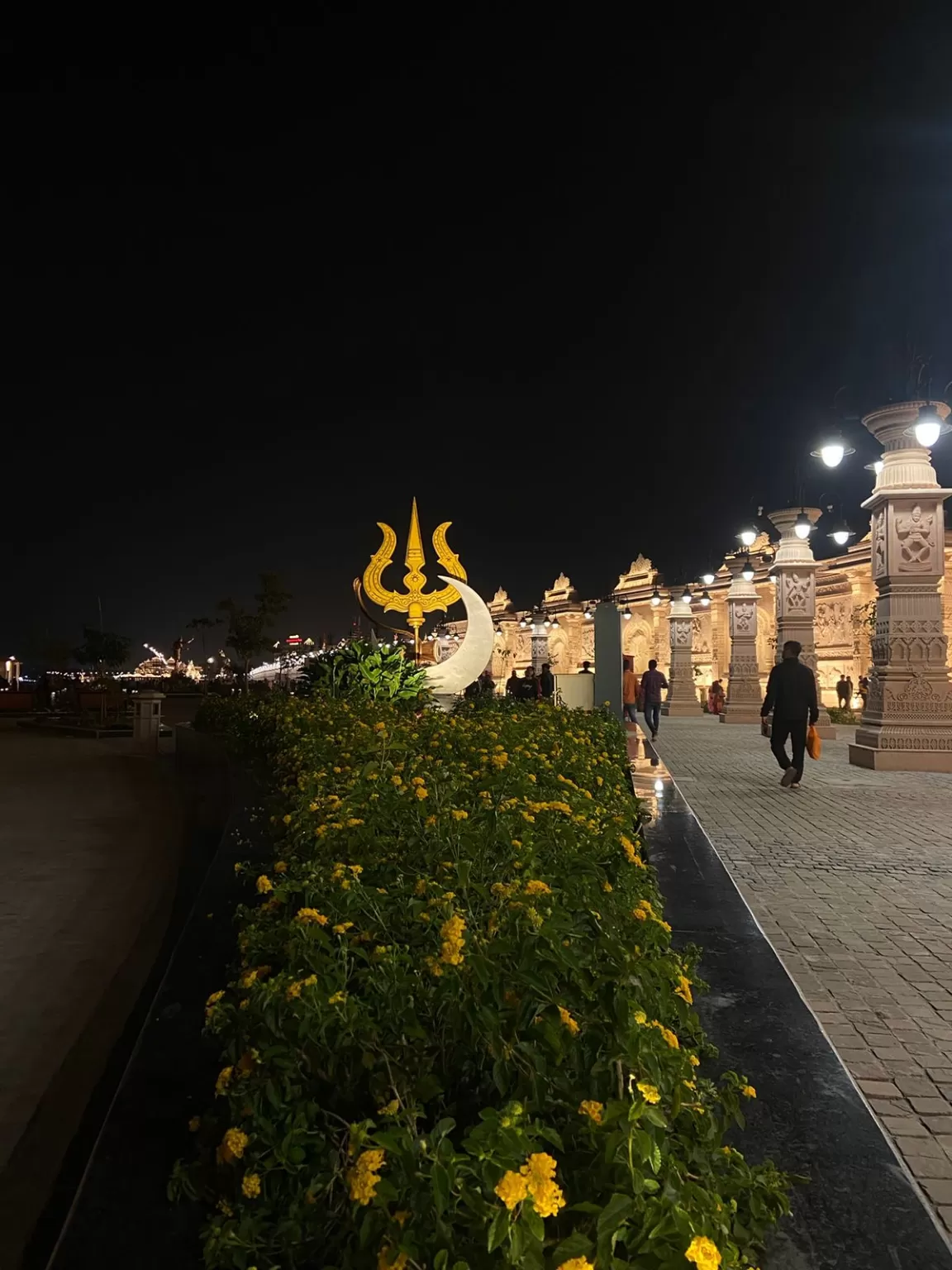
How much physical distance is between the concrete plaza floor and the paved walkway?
10.1ft

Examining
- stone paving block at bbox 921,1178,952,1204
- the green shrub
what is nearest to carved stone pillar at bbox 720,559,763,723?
the green shrub

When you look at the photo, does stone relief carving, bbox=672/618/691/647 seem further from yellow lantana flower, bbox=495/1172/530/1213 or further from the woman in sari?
yellow lantana flower, bbox=495/1172/530/1213

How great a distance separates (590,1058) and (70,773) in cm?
1573

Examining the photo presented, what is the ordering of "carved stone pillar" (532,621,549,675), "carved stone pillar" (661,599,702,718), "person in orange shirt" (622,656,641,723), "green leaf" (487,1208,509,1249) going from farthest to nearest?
"carved stone pillar" (532,621,549,675) < "carved stone pillar" (661,599,702,718) < "person in orange shirt" (622,656,641,723) < "green leaf" (487,1208,509,1249)

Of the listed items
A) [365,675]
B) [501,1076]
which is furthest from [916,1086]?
[365,675]

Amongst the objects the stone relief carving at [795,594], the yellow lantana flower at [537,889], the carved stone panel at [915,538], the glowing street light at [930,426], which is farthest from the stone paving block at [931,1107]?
the stone relief carving at [795,594]

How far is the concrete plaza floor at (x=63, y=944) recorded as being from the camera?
3346 mm

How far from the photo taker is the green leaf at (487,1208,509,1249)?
1187 millimetres

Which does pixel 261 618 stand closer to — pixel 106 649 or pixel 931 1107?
pixel 106 649

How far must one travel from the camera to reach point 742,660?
2592 centimetres

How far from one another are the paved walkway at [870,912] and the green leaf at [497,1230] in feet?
6.78

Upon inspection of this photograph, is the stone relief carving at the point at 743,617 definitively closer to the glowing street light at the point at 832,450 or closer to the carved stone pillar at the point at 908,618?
the carved stone pillar at the point at 908,618

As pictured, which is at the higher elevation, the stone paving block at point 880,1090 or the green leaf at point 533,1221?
the green leaf at point 533,1221

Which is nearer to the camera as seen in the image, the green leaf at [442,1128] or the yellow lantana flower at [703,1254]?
the yellow lantana flower at [703,1254]
